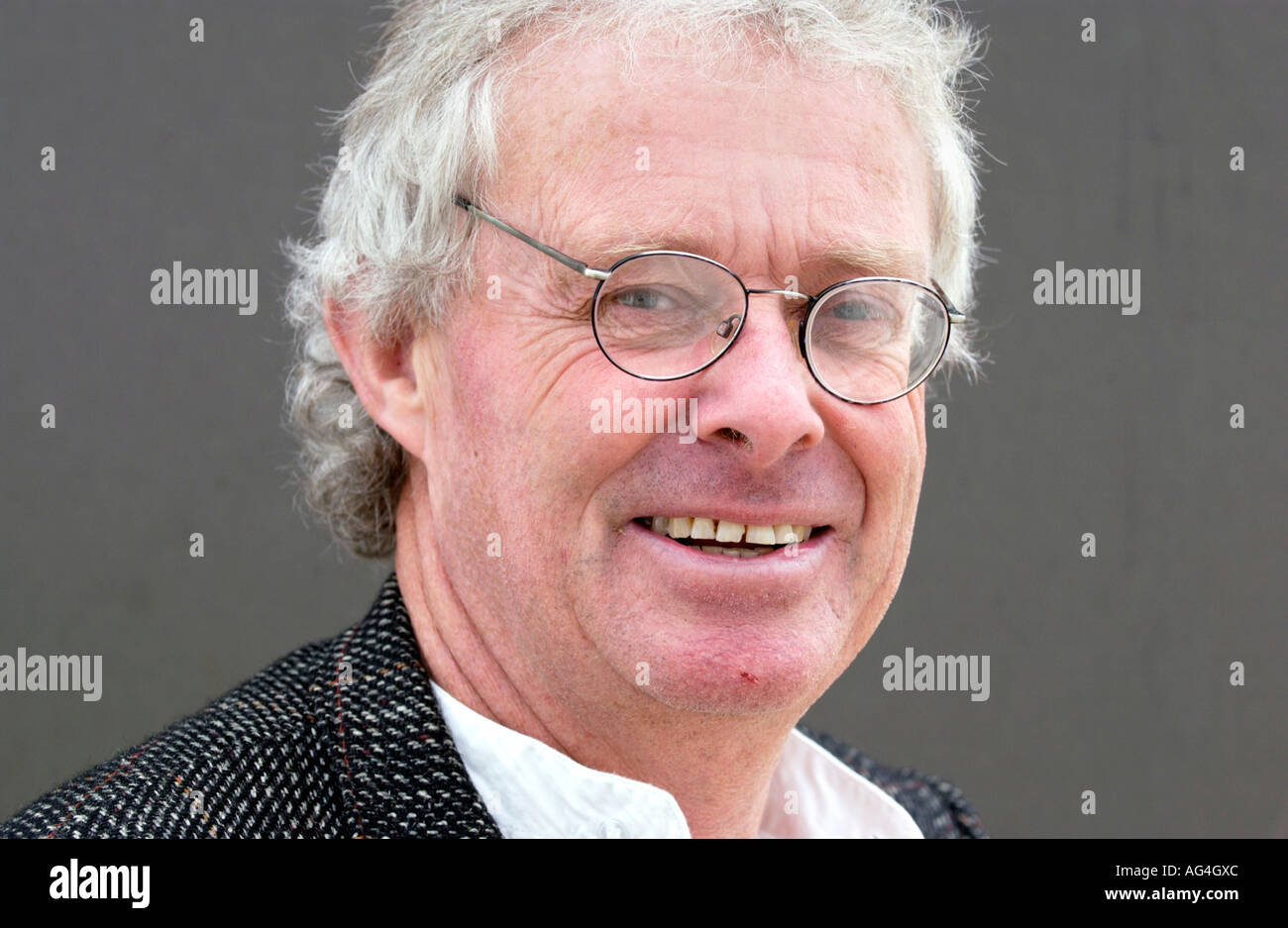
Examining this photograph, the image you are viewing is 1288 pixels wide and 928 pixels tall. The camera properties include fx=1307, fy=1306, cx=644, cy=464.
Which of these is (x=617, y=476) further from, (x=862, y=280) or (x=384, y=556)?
(x=384, y=556)

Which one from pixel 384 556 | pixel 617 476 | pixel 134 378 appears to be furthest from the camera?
pixel 134 378

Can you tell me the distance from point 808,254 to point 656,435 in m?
0.35

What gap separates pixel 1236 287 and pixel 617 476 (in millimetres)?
2904

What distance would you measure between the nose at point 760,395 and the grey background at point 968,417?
78.7 inches

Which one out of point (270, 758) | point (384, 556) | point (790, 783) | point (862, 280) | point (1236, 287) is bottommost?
point (790, 783)

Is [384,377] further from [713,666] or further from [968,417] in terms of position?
[968,417]

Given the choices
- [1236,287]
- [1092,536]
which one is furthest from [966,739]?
[1236,287]

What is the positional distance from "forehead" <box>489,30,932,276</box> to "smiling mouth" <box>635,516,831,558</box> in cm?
36

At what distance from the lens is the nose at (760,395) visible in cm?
175

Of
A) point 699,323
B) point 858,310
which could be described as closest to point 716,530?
point 699,323

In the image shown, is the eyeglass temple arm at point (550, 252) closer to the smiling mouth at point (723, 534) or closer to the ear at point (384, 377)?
the ear at point (384, 377)

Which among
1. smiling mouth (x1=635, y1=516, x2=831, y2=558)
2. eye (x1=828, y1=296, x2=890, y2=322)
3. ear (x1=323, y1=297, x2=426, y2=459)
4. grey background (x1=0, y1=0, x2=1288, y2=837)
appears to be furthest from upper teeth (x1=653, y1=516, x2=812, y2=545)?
grey background (x1=0, y1=0, x2=1288, y2=837)

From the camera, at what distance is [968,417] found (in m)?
4.10

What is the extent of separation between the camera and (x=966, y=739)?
414cm
